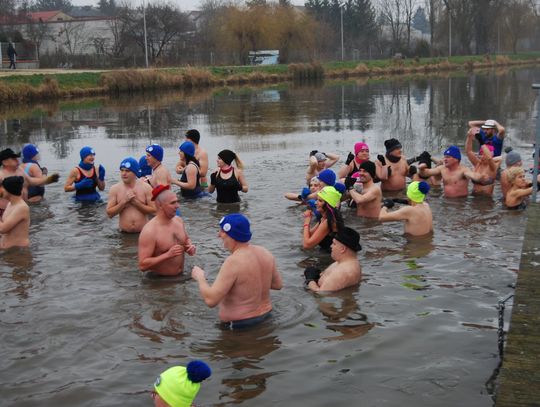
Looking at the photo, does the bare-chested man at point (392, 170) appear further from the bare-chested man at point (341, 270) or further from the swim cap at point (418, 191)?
the bare-chested man at point (341, 270)

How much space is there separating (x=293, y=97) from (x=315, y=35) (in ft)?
114

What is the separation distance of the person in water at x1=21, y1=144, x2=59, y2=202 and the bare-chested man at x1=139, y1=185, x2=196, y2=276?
461 cm

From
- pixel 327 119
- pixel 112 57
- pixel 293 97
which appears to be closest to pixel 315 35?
pixel 112 57

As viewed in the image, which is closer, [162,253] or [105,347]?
[105,347]

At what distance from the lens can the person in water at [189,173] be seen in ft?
40.7

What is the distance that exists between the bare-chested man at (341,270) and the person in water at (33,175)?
5.86 metres

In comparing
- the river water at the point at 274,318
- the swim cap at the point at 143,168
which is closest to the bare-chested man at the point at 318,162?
the river water at the point at 274,318

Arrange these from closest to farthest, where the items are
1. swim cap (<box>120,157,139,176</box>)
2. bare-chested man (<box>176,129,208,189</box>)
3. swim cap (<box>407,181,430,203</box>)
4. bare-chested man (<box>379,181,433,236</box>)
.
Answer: swim cap (<box>407,181,430,203</box>), bare-chested man (<box>379,181,433,236</box>), swim cap (<box>120,157,139,176</box>), bare-chested man (<box>176,129,208,189</box>)

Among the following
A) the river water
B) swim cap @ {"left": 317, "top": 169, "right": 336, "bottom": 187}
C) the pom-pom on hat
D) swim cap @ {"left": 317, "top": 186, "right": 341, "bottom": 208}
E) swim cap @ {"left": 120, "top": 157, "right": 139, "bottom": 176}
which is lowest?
the river water

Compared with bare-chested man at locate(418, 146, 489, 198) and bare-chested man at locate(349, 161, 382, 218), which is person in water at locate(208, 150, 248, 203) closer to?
bare-chested man at locate(349, 161, 382, 218)

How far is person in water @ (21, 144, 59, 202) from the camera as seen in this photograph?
40.2 ft

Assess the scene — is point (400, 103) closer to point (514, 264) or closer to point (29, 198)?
point (29, 198)

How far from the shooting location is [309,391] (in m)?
5.66

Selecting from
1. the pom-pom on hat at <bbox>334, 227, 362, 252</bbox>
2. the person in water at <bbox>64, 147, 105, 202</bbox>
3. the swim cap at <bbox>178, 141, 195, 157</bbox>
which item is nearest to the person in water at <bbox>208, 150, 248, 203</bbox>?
the swim cap at <bbox>178, 141, 195, 157</bbox>
